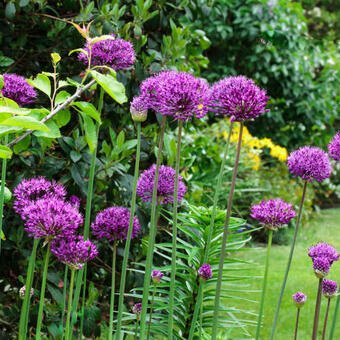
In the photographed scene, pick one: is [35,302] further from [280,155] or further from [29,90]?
[280,155]

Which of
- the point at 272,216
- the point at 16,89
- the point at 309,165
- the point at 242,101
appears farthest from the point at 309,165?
the point at 16,89

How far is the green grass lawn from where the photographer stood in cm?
325

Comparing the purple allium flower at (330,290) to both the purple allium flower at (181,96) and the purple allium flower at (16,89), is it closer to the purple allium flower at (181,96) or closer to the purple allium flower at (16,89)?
the purple allium flower at (181,96)

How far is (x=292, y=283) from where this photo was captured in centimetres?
398

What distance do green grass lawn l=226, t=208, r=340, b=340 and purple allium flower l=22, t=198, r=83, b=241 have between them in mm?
1517

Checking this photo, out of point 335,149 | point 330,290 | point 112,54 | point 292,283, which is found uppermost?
point 112,54

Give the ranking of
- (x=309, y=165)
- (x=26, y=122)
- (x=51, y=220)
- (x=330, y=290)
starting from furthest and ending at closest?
(x=330, y=290), (x=309, y=165), (x=51, y=220), (x=26, y=122)

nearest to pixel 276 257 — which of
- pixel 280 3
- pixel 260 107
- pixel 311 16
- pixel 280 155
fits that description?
pixel 280 155

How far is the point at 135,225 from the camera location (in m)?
1.30

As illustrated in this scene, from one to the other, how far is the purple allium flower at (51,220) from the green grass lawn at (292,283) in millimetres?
1517

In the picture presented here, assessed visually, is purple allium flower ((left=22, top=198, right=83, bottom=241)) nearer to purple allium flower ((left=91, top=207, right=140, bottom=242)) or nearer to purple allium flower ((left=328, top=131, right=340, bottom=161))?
purple allium flower ((left=91, top=207, right=140, bottom=242))

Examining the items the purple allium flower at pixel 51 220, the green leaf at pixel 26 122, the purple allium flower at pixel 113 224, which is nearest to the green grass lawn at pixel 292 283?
the purple allium flower at pixel 113 224

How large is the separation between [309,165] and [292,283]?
3077mm

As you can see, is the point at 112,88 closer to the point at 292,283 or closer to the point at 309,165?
the point at 309,165
